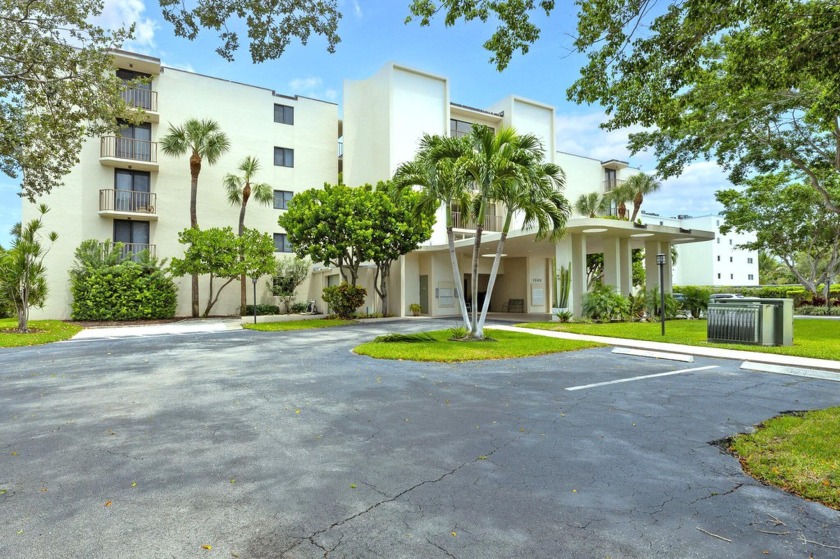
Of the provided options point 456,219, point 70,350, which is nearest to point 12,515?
point 70,350

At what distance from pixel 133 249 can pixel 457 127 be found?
20430 millimetres

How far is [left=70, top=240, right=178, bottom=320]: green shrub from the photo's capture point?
22141 mm

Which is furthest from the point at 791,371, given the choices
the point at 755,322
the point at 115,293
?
the point at 115,293

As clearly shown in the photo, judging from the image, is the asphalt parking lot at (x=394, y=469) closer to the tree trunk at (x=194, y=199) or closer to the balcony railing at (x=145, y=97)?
the tree trunk at (x=194, y=199)

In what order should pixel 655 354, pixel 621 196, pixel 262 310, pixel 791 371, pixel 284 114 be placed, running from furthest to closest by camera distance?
pixel 284 114
pixel 621 196
pixel 262 310
pixel 655 354
pixel 791 371

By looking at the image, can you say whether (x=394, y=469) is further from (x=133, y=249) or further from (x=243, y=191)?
(x=133, y=249)

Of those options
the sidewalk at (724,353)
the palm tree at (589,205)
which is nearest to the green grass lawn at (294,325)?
the sidewalk at (724,353)

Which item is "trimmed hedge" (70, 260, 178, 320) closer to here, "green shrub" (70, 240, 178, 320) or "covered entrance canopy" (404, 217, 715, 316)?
"green shrub" (70, 240, 178, 320)

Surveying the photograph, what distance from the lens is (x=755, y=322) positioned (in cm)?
1201

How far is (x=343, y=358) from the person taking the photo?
418 inches

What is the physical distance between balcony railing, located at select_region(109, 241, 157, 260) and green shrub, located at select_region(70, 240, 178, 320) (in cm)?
55

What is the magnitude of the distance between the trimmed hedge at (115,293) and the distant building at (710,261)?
55.1 metres

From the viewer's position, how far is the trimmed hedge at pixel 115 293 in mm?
22109

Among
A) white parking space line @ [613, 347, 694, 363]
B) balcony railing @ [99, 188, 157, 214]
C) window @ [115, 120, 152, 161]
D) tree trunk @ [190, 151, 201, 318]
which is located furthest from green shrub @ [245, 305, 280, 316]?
white parking space line @ [613, 347, 694, 363]
